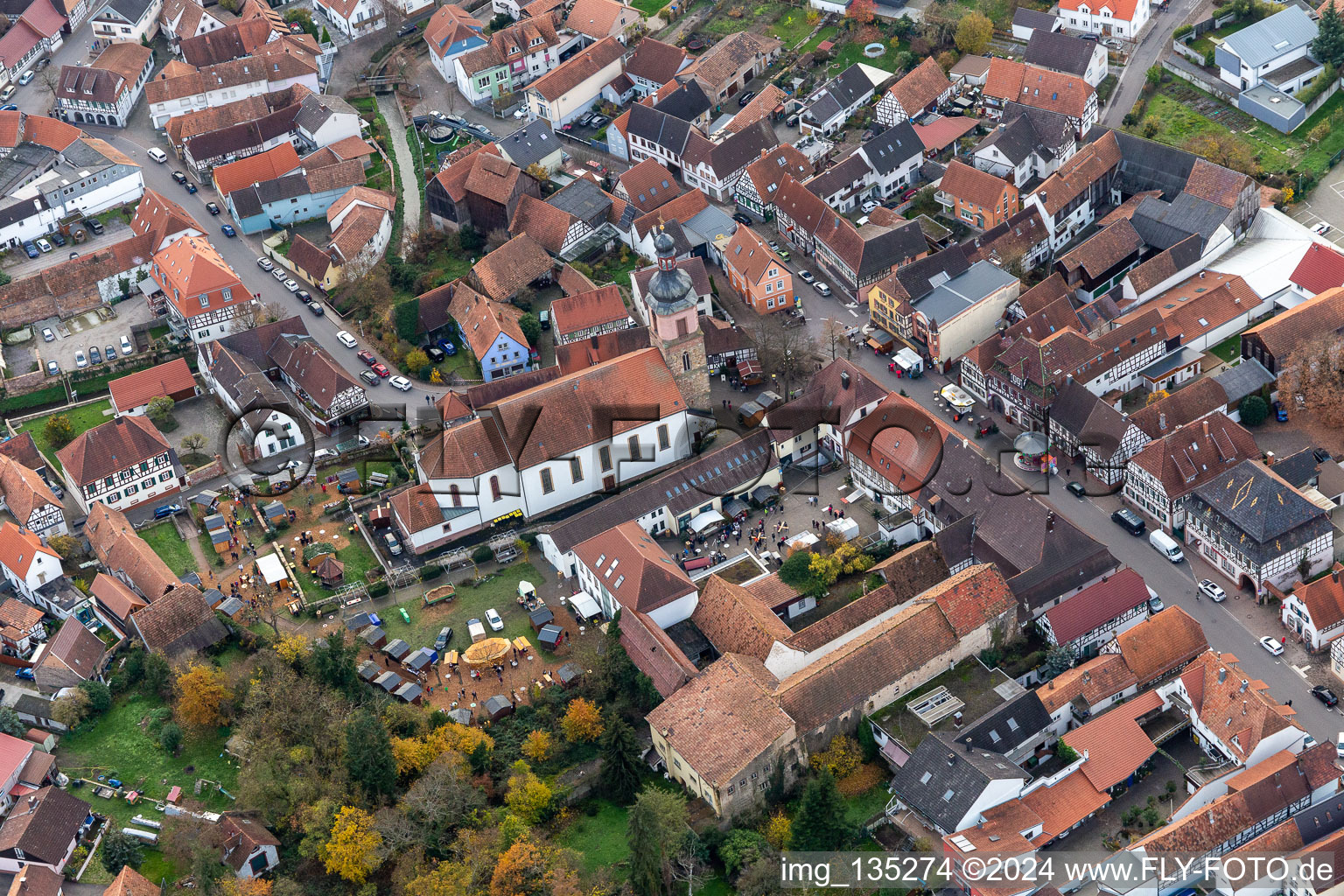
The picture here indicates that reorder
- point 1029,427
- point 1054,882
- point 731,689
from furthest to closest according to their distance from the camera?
point 1029,427
point 731,689
point 1054,882

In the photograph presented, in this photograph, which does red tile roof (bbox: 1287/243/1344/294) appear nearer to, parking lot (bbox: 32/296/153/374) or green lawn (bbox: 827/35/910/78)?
green lawn (bbox: 827/35/910/78)

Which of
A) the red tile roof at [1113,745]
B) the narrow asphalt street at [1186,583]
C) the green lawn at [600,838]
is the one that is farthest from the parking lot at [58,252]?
the red tile roof at [1113,745]

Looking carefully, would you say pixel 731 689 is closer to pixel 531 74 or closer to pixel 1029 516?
pixel 1029 516

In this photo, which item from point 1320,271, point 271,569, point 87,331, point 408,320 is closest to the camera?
point 271,569

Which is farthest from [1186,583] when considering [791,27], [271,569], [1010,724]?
[791,27]

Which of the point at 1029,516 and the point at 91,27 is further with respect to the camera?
the point at 91,27

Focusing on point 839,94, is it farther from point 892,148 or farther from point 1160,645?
point 1160,645

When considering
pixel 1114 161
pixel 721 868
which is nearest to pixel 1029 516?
pixel 721 868
